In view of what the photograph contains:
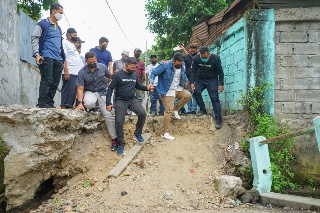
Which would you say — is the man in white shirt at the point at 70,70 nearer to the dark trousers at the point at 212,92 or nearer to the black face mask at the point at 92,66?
the black face mask at the point at 92,66

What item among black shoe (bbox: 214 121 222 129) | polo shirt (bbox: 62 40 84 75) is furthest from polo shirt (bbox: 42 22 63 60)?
black shoe (bbox: 214 121 222 129)

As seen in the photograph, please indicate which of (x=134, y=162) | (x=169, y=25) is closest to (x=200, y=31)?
(x=169, y=25)

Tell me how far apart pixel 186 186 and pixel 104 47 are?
11.3ft

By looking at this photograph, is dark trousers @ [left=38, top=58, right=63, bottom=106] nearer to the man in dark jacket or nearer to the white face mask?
the man in dark jacket

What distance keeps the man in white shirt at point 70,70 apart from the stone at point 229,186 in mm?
3000

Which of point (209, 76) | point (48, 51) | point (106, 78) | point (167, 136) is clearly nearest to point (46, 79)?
point (48, 51)

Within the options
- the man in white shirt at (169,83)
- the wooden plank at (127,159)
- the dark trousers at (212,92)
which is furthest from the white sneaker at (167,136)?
the dark trousers at (212,92)

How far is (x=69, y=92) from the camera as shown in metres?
5.71

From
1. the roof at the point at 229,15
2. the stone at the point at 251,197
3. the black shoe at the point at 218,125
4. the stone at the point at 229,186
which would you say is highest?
the roof at the point at 229,15

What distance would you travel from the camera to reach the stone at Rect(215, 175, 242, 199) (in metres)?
4.70

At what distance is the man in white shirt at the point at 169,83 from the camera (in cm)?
612

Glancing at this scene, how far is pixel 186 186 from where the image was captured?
195 inches

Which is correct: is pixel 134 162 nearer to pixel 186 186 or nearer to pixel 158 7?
pixel 186 186

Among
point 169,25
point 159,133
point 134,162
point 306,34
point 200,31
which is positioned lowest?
point 134,162
